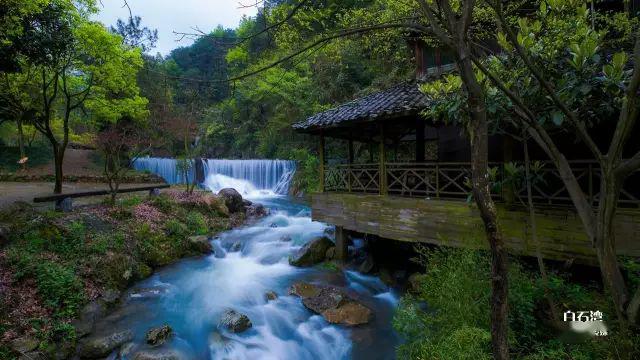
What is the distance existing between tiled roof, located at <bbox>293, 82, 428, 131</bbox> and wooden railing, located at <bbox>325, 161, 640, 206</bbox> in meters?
1.50

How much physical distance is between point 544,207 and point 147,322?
9.04 metres

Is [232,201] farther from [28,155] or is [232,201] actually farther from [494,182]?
[28,155]

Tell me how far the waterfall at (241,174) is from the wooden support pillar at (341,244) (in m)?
15.3

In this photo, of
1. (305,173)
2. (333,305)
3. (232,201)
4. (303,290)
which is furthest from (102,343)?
(305,173)

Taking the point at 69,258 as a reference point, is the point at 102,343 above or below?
below

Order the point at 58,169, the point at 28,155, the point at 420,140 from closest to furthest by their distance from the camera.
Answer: the point at 420,140 → the point at 58,169 → the point at 28,155

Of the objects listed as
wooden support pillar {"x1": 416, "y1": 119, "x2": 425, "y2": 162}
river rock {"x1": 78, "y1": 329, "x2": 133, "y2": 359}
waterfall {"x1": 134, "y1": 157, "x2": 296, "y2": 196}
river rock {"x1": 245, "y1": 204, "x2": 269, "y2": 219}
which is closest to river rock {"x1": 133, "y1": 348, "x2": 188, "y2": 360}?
river rock {"x1": 78, "y1": 329, "x2": 133, "y2": 359}

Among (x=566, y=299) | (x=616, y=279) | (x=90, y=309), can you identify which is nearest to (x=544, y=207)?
(x=566, y=299)

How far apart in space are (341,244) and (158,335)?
5944 millimetres

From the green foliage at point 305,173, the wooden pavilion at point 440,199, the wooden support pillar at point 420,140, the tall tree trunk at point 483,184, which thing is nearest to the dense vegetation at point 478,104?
the tall tree trunk at point 483,184

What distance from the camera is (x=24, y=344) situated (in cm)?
600

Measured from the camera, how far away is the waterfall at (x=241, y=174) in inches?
1066

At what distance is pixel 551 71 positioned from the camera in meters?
5.00

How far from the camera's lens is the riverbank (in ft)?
21.1
